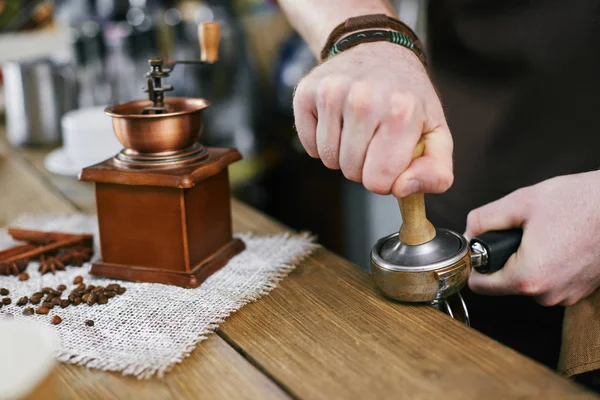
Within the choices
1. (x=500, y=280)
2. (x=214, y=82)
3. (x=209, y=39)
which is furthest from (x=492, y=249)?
(x=214, y=82)

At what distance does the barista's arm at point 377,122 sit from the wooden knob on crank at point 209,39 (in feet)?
0.86

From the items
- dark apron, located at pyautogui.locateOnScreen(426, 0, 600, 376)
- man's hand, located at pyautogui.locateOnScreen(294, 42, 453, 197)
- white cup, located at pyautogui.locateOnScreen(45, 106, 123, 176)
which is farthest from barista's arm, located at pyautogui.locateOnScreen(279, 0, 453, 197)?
white cup, located at pyautogui.locateOnScreen(45, 106, 123, 176)

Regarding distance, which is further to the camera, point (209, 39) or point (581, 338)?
point (209, 39)

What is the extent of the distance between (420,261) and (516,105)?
0.58 m

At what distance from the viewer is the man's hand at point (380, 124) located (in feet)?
2.67

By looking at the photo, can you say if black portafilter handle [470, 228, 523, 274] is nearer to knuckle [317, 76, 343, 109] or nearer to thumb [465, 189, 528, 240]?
thumb [465, 189, 528, 240]

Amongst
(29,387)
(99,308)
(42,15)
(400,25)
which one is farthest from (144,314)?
(42,15)

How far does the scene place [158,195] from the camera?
99cm

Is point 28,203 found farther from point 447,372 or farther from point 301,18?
point 447,372

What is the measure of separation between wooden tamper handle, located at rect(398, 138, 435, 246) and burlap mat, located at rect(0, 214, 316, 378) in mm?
A: 237

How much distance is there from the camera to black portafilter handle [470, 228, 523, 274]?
0.95 meters

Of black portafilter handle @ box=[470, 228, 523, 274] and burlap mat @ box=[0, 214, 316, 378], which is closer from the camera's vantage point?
burlap mat @ box=[0, 214, 316, 378]

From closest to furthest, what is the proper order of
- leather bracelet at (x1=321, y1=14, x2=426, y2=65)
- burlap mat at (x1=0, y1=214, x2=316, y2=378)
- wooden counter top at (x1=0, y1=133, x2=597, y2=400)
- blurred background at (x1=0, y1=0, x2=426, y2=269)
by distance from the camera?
wooden counter top at (x1=0, y1=133, x2=597, y2=400), burlap mat at (x1=0, y1=214, x2=316, y2=378), leather bracelet at (x1=321, y1=14, x2=426, y2=65), blurred background at (x1=0, y1=0, x2=426, y2=269)

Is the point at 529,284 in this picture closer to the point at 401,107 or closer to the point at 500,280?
the point at 500,280
